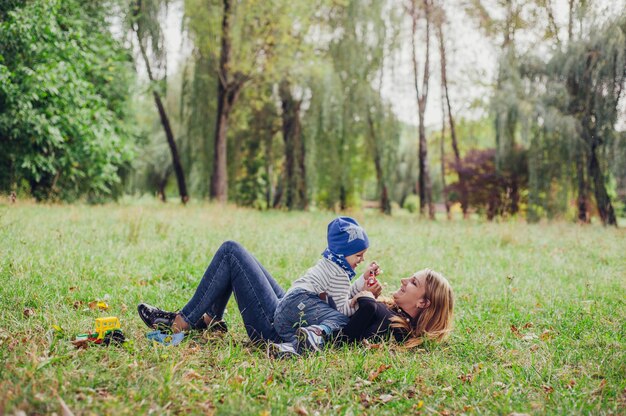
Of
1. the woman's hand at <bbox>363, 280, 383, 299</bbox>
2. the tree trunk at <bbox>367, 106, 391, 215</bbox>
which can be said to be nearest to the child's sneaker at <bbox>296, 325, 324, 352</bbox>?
the woman's hand at <bbox>363, 280, 383, 299</bbox>

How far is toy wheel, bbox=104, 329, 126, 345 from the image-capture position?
318 cm

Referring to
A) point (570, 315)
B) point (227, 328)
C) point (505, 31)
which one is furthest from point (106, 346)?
point (505, 31)

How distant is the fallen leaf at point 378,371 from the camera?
2.99 metres

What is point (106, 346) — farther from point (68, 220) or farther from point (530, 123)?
point (530, 123)

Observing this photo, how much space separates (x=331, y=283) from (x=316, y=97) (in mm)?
13695

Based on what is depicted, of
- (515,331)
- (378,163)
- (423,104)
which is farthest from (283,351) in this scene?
(378,163)

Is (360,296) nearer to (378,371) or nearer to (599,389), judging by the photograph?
(378,371)

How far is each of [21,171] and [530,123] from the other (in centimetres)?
1314

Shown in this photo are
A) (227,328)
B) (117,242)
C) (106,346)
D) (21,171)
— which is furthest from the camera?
(21,171)

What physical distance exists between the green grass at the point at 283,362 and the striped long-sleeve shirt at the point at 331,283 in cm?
30

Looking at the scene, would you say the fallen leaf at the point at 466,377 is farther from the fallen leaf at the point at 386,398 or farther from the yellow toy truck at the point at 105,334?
the yellow toy truck at the point at 105,334

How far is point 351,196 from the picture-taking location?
707 inches

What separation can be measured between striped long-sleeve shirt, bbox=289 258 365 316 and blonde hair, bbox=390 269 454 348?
0.35 m

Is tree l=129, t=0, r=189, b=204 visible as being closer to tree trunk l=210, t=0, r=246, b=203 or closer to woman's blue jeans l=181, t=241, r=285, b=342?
tree trunk l=210, t=0, r=246, b=203
